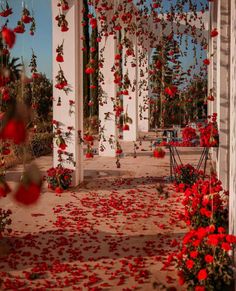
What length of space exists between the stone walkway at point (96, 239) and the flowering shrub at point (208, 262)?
0.90ft

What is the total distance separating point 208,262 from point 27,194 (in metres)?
2.97

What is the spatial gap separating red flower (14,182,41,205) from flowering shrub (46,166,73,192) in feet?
23.6

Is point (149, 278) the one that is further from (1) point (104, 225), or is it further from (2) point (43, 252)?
(1) point (104, 225)

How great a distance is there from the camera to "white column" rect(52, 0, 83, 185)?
809 cm

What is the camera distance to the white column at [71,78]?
809 cm

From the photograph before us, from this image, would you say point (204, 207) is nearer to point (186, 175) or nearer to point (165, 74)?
point (165, 74)

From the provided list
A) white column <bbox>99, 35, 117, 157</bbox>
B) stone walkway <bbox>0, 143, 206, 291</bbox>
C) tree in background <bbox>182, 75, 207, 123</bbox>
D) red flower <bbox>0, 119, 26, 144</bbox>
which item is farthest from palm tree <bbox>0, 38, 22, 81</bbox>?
tree in background <bbox>182, 75, 207, 123</bbox>

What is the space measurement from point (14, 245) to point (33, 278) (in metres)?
1.07

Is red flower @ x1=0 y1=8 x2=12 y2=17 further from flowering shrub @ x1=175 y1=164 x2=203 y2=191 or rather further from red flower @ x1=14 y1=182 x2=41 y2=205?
flowering shrub @ x1=175 y1=164 x2=203 y2=191

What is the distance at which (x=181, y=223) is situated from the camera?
6000 millimetres

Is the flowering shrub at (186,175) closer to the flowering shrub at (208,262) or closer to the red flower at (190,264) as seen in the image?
the flowering shrub at (208,262)

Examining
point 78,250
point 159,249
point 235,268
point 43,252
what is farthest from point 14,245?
point 235,268

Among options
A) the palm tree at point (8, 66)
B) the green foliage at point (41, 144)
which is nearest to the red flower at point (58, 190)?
the palm tree at point (8, 66)

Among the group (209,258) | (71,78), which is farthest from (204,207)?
(71,78)
